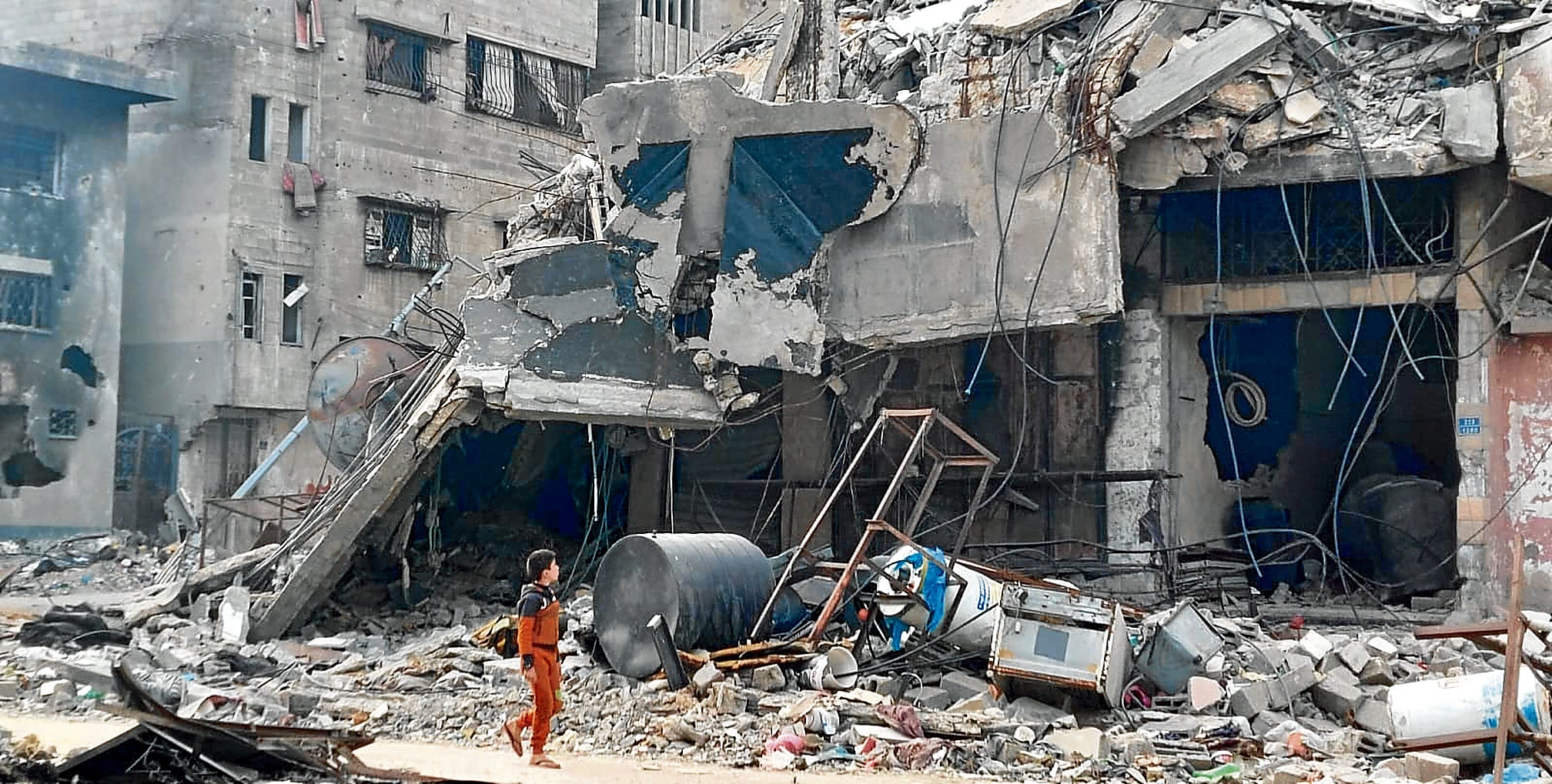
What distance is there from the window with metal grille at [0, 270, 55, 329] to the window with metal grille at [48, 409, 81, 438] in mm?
1369

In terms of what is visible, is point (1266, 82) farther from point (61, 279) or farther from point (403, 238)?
point (61, 279)

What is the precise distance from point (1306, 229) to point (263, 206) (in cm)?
1897

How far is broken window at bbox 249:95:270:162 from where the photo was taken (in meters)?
29.1

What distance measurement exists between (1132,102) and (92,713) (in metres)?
9.40

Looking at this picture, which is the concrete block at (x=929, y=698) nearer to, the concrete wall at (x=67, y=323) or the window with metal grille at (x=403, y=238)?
the concrete wall at (x=67, y=323)

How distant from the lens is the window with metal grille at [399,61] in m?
30.1

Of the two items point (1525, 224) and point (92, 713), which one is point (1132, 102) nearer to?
point (1525, 224)

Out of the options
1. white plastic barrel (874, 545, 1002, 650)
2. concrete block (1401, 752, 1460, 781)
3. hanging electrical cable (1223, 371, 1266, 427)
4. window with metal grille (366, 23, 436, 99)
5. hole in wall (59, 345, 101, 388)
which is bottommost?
concrete block (1401, 752, 1460, 781)

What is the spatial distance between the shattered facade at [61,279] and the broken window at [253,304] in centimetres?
200

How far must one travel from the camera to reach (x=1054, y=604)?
36.8ft

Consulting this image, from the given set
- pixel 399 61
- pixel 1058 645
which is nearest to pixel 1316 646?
pixel 1058 645

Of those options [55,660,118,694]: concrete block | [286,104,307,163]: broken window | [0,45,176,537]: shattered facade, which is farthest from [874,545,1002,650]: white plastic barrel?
[286,104,307,163]: broken window

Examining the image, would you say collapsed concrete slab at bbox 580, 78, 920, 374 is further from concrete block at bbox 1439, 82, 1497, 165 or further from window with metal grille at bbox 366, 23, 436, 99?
window with metal grille at bbox 366, 23, 436, 99

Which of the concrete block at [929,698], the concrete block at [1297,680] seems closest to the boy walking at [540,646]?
the concrete block at [929,698]
